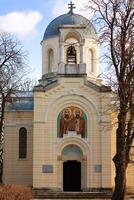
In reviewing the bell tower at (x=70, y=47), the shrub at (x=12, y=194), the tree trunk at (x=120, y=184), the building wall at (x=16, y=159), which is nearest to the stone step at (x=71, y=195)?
the building wall at (x=16, y=159)

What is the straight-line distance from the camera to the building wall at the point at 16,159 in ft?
129

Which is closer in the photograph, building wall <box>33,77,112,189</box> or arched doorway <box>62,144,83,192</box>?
building wall <box>33,77,112,189</box>

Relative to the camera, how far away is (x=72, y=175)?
125ft

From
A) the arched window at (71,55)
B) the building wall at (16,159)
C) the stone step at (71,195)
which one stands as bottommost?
the stone step at (71,195)

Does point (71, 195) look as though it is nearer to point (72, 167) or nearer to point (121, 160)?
point (72, 167)

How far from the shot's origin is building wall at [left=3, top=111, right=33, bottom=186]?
39.4 meters

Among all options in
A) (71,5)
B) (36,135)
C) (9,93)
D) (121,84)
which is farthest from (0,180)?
(121,84)

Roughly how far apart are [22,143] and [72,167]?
14.7 ft

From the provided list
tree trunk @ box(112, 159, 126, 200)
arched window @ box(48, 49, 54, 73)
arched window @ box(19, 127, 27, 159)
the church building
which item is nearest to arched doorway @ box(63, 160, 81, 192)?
the church building

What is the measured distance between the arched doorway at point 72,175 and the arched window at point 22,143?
362 cm

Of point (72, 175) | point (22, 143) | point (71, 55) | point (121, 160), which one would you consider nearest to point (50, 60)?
point (71, 55)

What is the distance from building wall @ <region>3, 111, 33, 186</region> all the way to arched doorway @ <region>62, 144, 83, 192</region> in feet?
9.48

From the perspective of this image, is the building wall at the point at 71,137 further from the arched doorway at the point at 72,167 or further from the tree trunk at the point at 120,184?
the tree trunk at the point at 120,184

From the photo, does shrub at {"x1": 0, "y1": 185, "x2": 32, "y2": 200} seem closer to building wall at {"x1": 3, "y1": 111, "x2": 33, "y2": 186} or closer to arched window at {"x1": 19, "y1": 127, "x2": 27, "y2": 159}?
building wall at {"x1": 3, "y1": 111, "x2": 33, "y2": 186}
